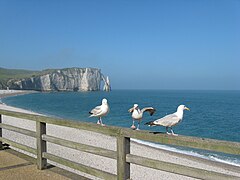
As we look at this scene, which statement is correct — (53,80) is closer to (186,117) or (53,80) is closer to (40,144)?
(186,117)

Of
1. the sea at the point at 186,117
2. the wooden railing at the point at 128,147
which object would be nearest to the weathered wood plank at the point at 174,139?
the wooden railing at the point at 128,147

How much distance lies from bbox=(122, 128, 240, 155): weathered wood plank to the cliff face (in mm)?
172855

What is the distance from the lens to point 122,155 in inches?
150

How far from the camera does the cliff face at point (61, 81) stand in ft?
561

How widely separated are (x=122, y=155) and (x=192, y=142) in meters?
1.12

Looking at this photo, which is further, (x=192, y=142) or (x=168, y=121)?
(x=168, y=121)

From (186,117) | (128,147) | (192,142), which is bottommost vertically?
(186,117)

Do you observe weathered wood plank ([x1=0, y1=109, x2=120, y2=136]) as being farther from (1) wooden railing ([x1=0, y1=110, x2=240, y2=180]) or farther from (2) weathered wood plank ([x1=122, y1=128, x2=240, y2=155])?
(2) weathered wood plank ([x1=122, y1=128, x2=240, y2=155])

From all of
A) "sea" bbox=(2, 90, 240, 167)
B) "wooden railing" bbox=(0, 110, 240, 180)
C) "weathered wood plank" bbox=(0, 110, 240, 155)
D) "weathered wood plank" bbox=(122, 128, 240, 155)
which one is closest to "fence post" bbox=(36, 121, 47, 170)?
"wooden railing" bbox=(0, 110, 240, 180)

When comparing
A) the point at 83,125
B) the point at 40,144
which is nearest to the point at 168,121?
the point at 83,125

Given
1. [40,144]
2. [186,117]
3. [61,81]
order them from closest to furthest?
[40,144] < [186,117] < [61,81]

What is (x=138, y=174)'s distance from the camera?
9180 millimetres

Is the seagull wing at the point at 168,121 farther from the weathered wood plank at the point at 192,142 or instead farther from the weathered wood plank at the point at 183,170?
the weathered wood plank at the point at 183,170

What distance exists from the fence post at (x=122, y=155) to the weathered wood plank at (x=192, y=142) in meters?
0.12
